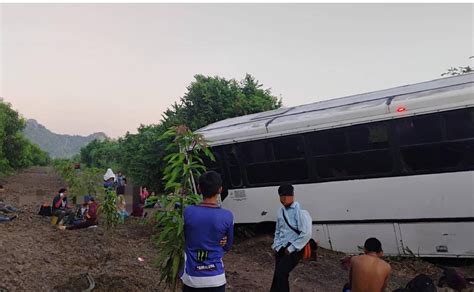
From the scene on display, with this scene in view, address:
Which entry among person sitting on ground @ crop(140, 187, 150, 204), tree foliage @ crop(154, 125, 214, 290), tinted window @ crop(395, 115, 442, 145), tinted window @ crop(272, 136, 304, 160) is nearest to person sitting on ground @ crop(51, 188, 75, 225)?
person sitting on ground @ crop(140, 187, 150, 204)

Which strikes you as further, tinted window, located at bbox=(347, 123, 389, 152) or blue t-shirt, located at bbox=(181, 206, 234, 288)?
tinted window, located at bbox=(347, 123, 389, 152)

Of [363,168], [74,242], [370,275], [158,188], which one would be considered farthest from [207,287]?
[158,188]

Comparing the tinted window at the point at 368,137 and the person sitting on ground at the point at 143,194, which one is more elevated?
the tinted window at the point at 368,137

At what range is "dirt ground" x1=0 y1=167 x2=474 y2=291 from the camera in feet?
17.7

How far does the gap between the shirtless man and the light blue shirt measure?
643 mm

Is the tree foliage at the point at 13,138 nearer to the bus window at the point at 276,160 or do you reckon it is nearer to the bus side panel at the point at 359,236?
the bus window at the point at 276,160

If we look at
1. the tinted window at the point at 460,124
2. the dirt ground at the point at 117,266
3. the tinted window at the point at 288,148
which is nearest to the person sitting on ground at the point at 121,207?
the dirt ground at the point at 117,266

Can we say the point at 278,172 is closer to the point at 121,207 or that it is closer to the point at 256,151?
the point at 256,151

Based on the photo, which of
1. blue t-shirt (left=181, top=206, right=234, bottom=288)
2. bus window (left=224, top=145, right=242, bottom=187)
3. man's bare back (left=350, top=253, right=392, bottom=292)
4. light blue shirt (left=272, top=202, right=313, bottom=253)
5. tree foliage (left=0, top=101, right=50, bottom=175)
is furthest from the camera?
tree foliage (left=0, top=101, right=50, bottom=175)

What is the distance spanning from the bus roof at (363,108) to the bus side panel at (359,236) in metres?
1.82

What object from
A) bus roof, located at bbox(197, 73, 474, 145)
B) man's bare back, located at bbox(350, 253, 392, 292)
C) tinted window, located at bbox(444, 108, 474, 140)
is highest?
bus roof, located at bbox(197, 73, 474, 145)

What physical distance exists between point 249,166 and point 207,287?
5.29m

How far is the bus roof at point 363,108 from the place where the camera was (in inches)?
242

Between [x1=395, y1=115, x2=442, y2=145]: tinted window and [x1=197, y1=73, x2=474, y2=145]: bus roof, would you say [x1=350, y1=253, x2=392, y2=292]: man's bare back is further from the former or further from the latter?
[x1=197, y1=73, x2=474, y2=145]: bus roof
